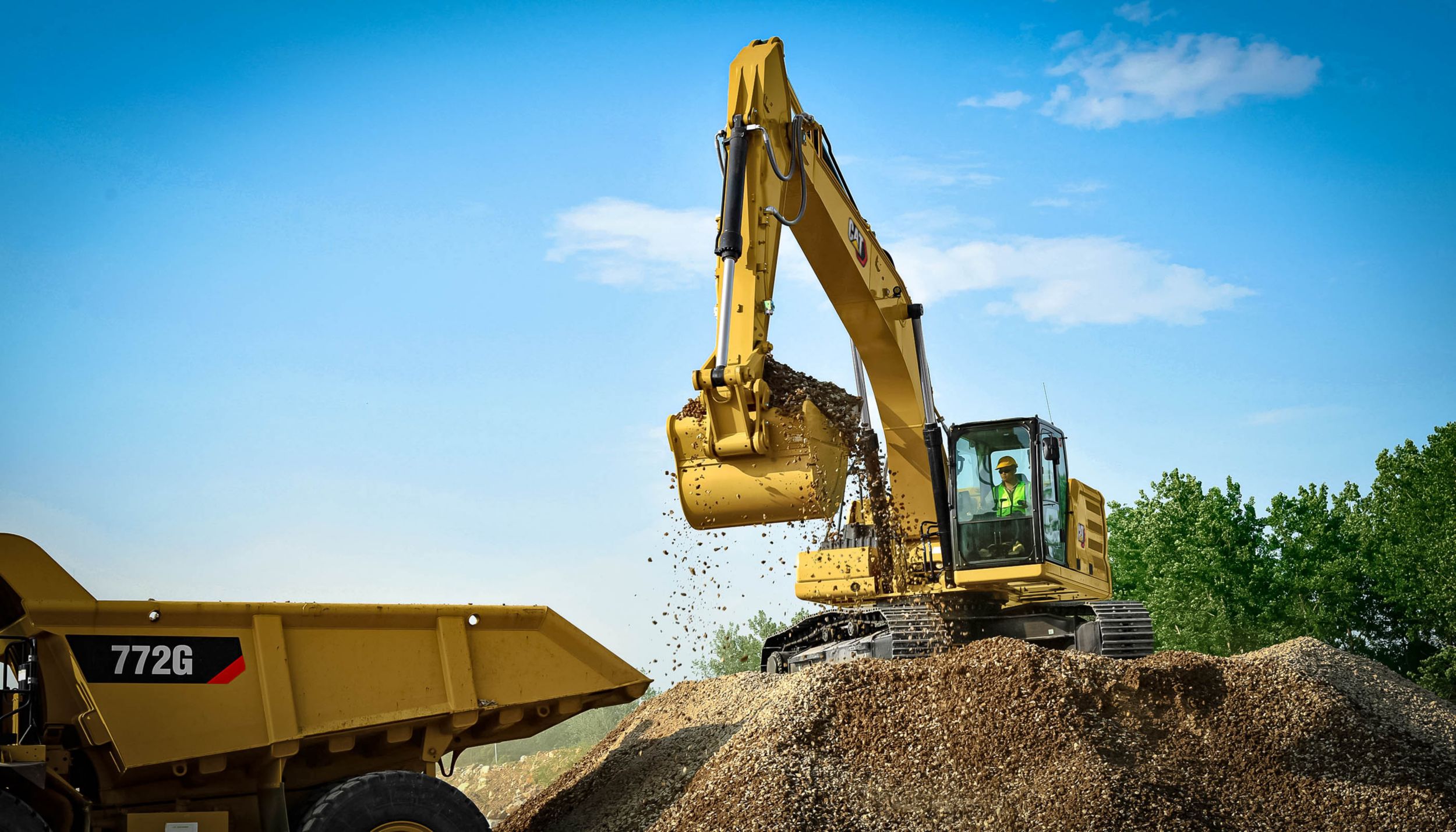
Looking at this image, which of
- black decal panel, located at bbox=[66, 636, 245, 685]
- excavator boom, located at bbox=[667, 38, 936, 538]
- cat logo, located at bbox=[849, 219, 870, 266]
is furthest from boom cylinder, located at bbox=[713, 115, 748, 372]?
black decal panel, located at bbox=[66, 636, 245, 685]

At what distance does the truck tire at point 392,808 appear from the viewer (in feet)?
22.8

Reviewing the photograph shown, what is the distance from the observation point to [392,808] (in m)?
7.12

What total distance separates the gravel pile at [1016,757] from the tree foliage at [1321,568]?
1881cm

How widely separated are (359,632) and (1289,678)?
8.73m

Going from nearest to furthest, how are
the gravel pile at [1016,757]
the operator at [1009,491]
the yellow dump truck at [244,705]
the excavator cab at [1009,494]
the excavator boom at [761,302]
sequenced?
the yellow dump truck at [244,705] → the gravel pile at [1016,757] → the excavator boom at [761,302] → the excavator cab at [1009,494] → the operator at [1009,491]

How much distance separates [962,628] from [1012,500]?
1.52 meters

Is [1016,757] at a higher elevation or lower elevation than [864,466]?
lower

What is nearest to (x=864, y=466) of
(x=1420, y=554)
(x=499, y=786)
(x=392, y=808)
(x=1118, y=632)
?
(x=1118, y=632)

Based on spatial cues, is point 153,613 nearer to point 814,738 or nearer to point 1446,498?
point 814,738

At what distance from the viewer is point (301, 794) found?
743 cm

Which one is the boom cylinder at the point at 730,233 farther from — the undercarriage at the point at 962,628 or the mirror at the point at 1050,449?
the mirror at the point at 1050,449

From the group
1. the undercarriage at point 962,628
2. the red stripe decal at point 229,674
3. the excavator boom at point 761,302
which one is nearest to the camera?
the red stripe decal at point 229,674

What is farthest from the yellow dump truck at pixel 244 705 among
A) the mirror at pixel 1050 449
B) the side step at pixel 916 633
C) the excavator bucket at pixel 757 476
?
the mirror at pixel 1050 449

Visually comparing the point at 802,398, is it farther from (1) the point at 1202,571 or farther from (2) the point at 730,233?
(1) the point at 1202,571
